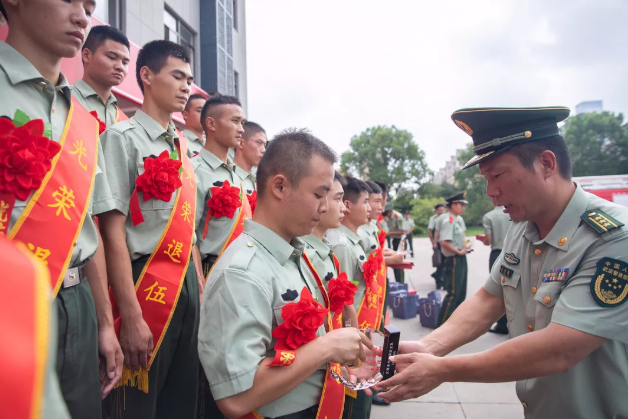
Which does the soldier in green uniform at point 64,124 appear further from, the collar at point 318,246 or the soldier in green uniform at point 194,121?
the soldier in green uniform at point 194,121

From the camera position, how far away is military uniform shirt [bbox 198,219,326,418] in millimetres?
1238

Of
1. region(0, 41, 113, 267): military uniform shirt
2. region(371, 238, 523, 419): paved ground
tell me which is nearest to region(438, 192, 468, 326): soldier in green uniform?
region(371, 238, 523, 419): paved ground

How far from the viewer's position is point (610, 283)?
143 cm

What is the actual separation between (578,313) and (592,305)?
6 centimetres

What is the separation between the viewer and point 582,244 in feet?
5.14

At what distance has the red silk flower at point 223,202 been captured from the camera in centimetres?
281

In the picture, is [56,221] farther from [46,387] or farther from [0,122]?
[46,387]

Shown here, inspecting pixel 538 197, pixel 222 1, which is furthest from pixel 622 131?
pixel 538 197

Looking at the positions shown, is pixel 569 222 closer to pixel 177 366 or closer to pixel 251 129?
pixel 177 366

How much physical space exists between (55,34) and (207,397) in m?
2.18

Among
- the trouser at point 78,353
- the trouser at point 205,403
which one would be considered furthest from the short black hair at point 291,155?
the trouser at point 205,403

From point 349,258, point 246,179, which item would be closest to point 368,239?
point 349,258

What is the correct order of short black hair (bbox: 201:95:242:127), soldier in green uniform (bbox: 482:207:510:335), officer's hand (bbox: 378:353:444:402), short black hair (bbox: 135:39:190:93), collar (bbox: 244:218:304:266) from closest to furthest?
collar (bbox: 244:218:304:266)
officer's hand (bbox: 378:353:444:402)
short black hair (bbox: 135:39:190:93)
short black hair (bbox: 201:95:242:127)
soldier in green uniform (bbox: 482:207:510:335)

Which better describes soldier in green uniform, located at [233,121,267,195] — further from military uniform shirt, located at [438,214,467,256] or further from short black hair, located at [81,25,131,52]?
military uniform shirt, located at [438,214,467,256]
